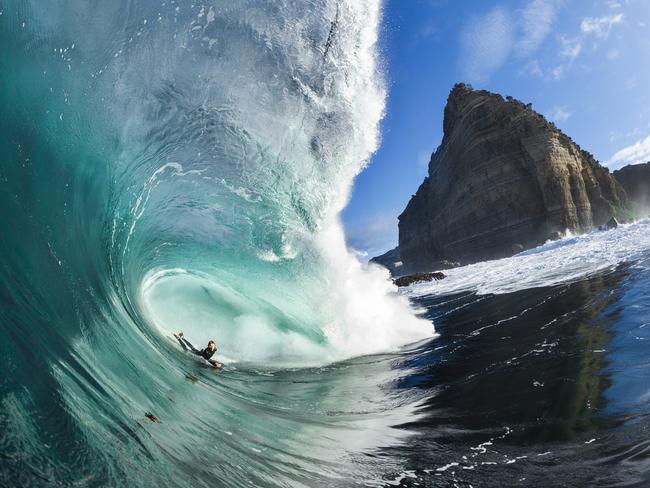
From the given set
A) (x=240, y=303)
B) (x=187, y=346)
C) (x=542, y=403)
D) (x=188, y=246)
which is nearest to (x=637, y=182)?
(x=240, y=303)

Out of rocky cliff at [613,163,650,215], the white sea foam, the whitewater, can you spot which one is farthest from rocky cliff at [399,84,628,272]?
the whitewater

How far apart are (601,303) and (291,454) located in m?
7.26

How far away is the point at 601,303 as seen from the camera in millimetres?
7738

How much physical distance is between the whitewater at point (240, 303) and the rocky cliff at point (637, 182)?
81540mm

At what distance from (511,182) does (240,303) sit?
50224 millimetres

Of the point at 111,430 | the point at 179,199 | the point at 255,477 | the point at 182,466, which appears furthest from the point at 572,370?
the point at 179,199

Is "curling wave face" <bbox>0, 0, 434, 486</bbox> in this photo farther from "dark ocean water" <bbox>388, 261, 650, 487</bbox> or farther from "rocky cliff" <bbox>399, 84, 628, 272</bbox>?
"rocky cliff" <bbox>399, 84, 628, 272</bbox>

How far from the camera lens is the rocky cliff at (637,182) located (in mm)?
74812

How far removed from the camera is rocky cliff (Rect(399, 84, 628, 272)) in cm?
4909

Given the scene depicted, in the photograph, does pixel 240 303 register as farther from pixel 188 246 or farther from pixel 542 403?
pixel 542 403

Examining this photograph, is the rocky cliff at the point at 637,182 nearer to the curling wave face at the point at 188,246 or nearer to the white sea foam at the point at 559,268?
the white sea foam at the point at 559,268

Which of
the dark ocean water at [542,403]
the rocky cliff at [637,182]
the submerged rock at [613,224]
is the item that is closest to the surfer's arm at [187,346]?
the dark ocean water at [542,403]

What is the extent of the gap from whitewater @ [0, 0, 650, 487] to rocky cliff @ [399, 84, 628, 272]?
41.2m

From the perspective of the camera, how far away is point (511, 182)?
168ft
